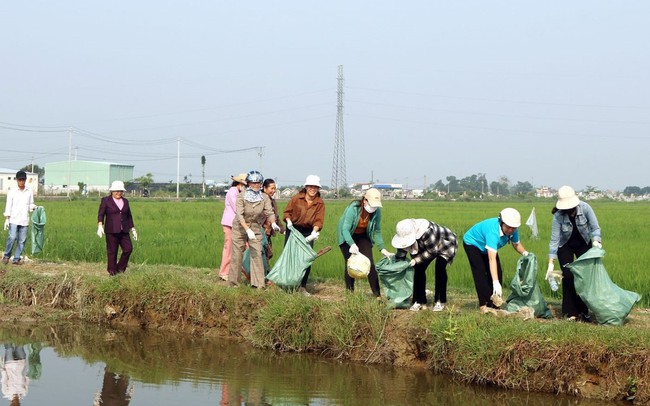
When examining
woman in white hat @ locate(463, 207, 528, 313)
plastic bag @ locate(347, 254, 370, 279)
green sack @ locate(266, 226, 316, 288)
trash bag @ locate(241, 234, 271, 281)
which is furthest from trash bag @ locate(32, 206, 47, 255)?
woman in white hat @ locate(463, 207, 528, 313)

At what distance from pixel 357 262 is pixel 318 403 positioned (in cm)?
236

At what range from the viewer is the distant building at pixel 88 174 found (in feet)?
233

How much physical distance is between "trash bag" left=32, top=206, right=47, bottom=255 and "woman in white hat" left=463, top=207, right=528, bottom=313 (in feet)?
23.7

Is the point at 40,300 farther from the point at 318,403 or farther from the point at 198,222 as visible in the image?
the point at 198,222

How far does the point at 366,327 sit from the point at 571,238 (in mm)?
2159

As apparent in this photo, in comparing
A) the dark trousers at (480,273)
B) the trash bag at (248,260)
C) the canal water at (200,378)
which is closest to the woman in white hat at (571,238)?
the dark trousers at (480,273)

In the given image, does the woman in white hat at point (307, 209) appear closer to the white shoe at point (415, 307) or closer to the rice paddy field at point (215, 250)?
the white shoe at point (415, 307)

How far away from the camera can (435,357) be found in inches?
270

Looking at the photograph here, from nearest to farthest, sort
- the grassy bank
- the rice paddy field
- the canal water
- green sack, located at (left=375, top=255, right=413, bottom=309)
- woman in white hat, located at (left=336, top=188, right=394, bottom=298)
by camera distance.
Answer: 1. the canal water
2. the grassy bank
3. green sack, located at (left=375, top=255, right=413, bottom=309)
4. woman in white hat, located at (left=336, top=188, right=394, bottom=298)
5. the rice paddy field

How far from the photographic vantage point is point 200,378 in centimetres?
664

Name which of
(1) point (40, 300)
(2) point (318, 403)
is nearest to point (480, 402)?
(2) point (318, 403)

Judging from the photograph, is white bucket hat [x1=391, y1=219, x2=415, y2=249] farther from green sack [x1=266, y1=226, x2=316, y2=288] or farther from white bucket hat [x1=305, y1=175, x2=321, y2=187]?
white bucket hat [x1=305, y1=175, x2=321, y2=187]

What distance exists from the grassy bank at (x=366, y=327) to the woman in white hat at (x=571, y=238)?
0.32m

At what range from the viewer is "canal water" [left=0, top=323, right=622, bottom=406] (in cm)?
604
